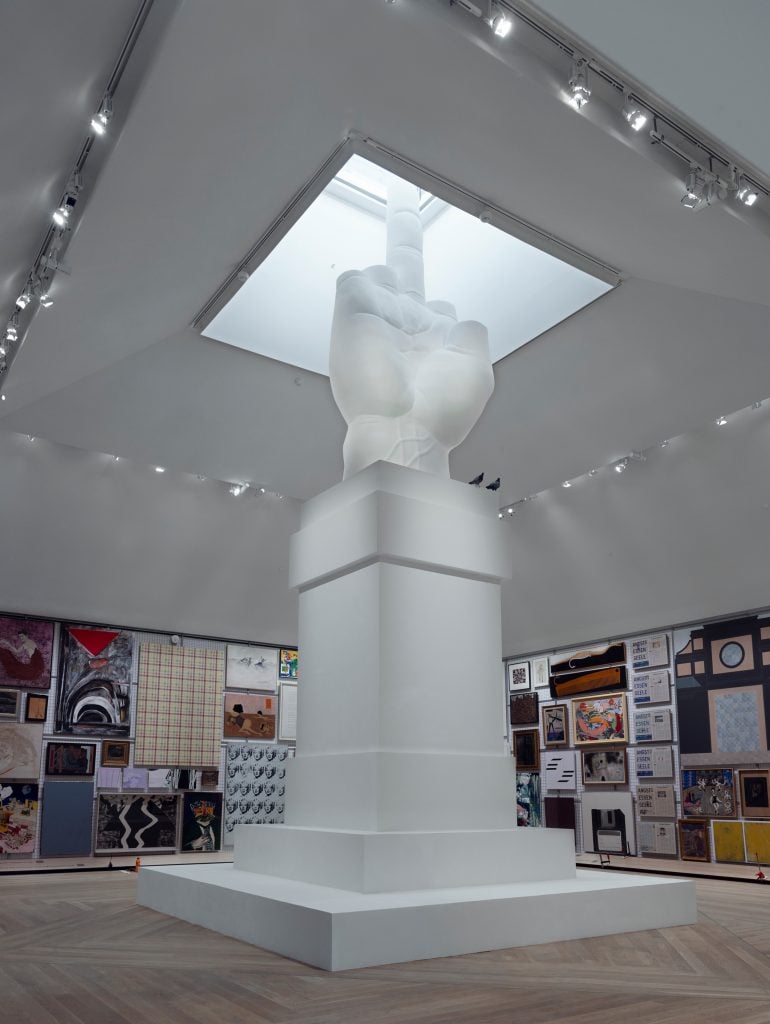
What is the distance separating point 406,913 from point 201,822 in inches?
408

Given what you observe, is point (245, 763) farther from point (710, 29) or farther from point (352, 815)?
point (710, 29)

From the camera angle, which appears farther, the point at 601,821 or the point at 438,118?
the point at 601,821

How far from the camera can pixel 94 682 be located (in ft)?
44.9

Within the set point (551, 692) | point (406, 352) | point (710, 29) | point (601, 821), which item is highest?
point (710, 29)

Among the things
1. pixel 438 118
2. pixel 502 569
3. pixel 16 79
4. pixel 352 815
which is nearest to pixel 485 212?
pixel 438 118

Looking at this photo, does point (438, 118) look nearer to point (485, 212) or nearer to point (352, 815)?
point (485, 212)

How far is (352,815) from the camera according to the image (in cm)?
633

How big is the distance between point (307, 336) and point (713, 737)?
765 cm

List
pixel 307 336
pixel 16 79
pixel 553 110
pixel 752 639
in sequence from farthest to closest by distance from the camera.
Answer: pixel 752 639, pixel 307 336, pixel 553 110, pixel 16 79

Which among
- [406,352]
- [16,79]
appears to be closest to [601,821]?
[406,352]

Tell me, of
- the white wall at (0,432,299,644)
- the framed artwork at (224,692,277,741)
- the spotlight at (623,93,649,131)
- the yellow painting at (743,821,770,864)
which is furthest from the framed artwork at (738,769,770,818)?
the spotlight at (623,93,649,131)

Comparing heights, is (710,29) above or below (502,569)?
above

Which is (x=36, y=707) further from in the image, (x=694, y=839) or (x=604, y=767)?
(x=694, y=839)

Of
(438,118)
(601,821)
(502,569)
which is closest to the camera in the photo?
(438,118)
